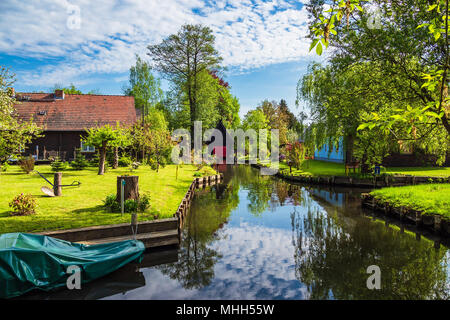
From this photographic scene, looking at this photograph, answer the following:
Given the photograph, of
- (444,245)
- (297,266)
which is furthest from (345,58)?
(297,266)

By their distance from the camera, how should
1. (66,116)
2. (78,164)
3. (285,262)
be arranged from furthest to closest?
1. (66,116)
2. (78,164)
3. (285,262)

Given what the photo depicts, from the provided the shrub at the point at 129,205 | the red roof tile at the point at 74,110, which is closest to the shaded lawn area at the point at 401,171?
the shrub at the point at 129,205

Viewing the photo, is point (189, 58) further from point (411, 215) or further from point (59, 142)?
point (411, 215)

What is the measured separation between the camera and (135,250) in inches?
275

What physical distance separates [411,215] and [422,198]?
1390mm

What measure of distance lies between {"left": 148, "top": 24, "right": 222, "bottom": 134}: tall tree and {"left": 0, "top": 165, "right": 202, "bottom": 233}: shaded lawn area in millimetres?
18825

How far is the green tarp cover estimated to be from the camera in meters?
5.53

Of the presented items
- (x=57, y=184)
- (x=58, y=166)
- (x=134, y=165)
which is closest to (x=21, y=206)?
(x=57, y=184)

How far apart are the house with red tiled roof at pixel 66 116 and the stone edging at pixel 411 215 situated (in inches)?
816

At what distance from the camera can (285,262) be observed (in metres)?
8.21

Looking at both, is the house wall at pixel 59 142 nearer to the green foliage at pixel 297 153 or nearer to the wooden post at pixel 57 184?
the wooden post at pixel 57 184

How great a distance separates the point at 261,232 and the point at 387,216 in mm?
6770

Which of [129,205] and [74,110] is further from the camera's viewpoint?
[74,110]
